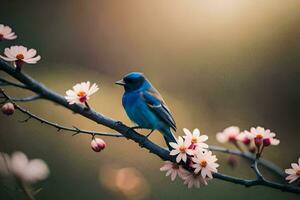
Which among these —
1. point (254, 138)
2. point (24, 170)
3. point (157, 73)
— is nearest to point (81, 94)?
point (24, 170)

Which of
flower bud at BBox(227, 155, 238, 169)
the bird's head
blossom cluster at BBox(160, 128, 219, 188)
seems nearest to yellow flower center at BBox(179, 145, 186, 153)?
blossom cluster at BBox(160, 128, 219, 188)

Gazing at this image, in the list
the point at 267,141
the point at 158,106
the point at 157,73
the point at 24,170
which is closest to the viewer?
the point at 24,170

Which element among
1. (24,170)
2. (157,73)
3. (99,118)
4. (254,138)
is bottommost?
(24,170)

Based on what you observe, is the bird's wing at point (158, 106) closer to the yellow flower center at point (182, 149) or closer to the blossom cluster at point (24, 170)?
the yellow flower center at point (182, 149)

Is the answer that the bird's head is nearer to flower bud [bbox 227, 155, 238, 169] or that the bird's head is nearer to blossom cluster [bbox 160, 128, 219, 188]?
blossom cluster [bbox 160, 128, 219, 188]

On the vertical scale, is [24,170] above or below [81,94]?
below

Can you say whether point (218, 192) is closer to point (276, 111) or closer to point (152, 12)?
point (276, 111)

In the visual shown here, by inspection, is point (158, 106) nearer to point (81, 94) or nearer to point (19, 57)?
point (81, 94)
